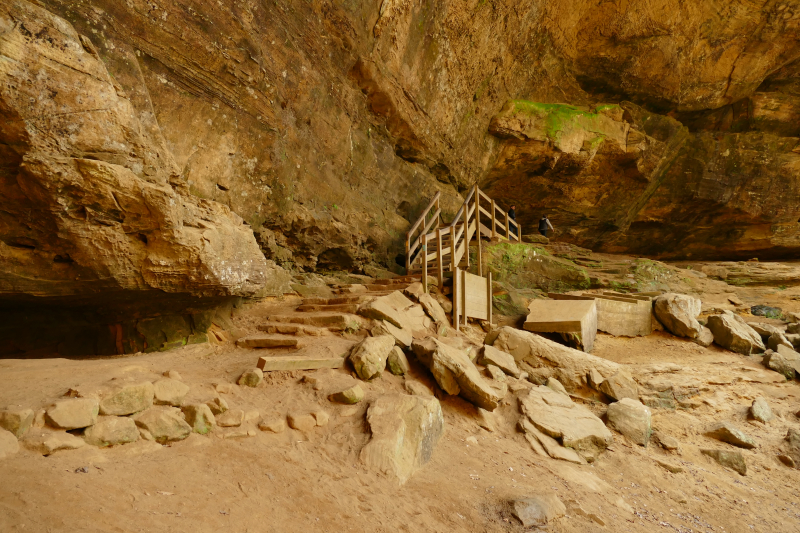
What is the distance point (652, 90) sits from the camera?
17438 mm

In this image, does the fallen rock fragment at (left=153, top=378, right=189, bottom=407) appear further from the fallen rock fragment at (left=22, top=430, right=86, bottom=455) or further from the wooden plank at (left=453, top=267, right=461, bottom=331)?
the wooden plank at (left=453, top=267, right=461, bottom=331)

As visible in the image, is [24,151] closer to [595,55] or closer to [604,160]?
[604,160]

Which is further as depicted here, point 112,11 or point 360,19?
point 360,19

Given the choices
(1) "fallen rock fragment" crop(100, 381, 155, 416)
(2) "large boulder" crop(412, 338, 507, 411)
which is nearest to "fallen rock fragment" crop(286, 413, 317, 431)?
(1) "fallen rock fragment" crop(100, 381, 155, 416)

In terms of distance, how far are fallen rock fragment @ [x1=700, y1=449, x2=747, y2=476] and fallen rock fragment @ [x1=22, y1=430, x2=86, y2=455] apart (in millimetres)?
7240

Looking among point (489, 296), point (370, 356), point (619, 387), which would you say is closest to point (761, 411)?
point (619, 387)

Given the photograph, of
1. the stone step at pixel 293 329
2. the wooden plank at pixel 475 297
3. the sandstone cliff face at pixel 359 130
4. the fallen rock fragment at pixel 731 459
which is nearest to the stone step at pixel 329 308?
the stone step at pixel 293 329

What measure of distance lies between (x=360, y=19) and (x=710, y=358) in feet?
35.5

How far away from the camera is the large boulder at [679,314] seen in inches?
387

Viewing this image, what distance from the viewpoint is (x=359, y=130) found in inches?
444

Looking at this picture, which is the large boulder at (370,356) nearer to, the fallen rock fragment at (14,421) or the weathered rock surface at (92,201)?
the weathered rock surface at (92,201)

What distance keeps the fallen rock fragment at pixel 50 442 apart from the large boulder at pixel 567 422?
192 inches

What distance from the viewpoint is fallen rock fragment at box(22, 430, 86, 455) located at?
2709 millimetres

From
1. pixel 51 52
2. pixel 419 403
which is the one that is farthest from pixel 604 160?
pixel 51 52
